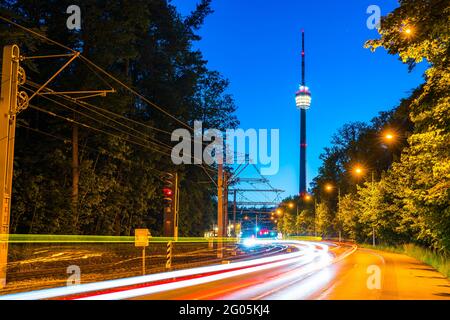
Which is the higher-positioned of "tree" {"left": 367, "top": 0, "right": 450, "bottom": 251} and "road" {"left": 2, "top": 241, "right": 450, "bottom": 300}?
"tree" {"left": 367, "top": 0, "right": 450, "bottom": 251}

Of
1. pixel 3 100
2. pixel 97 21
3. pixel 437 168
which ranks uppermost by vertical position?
pixel 97 21

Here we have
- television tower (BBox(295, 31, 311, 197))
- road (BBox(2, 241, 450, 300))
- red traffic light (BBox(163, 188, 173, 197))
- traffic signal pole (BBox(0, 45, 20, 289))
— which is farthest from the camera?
television tower (BBox(295, 31, 311, 197))

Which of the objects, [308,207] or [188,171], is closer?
[188,171]

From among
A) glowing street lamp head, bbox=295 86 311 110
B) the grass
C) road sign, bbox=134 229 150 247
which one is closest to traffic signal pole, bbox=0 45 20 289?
road sign, bbox=134 229 150 247

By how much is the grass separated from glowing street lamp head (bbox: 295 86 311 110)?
389ft

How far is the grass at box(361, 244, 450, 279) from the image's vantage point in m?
26.6

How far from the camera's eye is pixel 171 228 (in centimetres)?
3497

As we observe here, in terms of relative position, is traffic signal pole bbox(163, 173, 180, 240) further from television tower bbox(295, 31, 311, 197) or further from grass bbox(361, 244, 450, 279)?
television tower bbox(295, 31, 311, 197)

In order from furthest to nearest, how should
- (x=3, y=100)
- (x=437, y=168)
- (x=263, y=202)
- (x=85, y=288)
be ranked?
1. (x=263, y=202)
2. (x=3, y=100)
3. (x=85, y=288)
4. (x=437, y=168)

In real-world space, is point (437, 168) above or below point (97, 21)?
below
